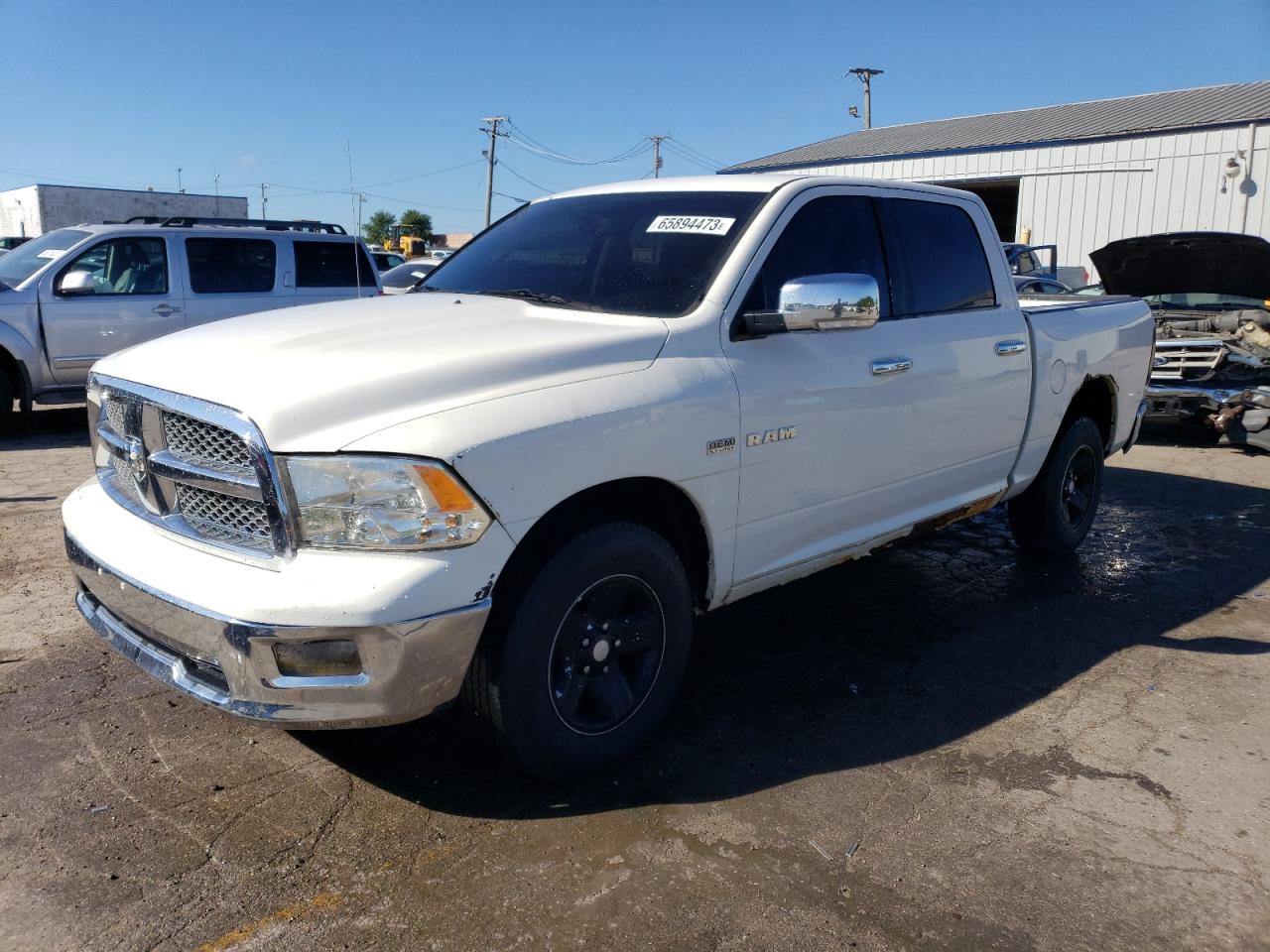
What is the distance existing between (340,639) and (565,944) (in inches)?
36.7

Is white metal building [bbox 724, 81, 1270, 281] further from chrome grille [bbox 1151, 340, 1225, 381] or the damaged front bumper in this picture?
the damaged front bumper

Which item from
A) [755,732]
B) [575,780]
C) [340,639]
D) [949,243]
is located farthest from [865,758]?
[949,243]

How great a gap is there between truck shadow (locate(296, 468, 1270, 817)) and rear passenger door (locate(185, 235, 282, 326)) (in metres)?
6.94

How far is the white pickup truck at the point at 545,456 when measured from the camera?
8.72ft

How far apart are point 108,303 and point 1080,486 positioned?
323 inches

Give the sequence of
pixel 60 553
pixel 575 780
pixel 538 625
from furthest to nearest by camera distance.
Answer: pixel 60 553 → pixel 575 780 → pixel 538 625

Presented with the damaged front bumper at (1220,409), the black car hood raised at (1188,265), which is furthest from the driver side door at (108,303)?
the damaged front bumper at (1220,409)

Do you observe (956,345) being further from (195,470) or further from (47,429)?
(47,429)

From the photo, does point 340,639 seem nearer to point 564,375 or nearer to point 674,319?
point 564,375

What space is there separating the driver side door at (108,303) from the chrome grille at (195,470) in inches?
263

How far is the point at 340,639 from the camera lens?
2.61 meters

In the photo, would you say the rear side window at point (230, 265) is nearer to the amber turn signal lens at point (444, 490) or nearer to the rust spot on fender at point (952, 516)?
the rust spot on fender at point (952, 516)

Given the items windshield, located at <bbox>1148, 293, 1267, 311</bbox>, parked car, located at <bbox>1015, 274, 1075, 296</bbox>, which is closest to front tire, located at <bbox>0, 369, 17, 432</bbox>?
parked car, located at <bbox>1015, 274, 1075, 296</bbox>

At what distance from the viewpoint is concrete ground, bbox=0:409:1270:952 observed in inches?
103
